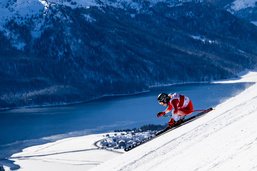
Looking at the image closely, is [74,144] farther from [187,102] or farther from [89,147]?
[187,102]

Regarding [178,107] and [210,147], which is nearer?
[210,147]

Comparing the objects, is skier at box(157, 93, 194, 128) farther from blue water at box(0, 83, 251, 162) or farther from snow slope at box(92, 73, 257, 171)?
blue water at box(0, 83, 251, 162)

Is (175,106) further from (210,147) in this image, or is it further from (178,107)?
(210,147)

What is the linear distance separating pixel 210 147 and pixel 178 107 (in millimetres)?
7124

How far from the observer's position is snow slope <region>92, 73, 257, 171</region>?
10.2 metres

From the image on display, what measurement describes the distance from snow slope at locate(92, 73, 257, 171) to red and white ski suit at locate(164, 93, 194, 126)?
7.84 ft

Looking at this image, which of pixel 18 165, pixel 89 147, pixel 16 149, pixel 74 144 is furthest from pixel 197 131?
pixel 16 149

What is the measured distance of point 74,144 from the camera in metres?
107

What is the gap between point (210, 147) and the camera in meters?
11.8

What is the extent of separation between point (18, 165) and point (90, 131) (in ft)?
145

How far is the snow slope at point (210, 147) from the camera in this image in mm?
10227

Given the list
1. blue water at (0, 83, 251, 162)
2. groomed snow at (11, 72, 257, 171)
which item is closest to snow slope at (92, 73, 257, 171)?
groomed snow at (11, 72, 257, 171)

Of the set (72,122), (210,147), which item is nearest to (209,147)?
(210,147)

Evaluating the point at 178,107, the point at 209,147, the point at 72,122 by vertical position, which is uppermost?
the point at 178,107
